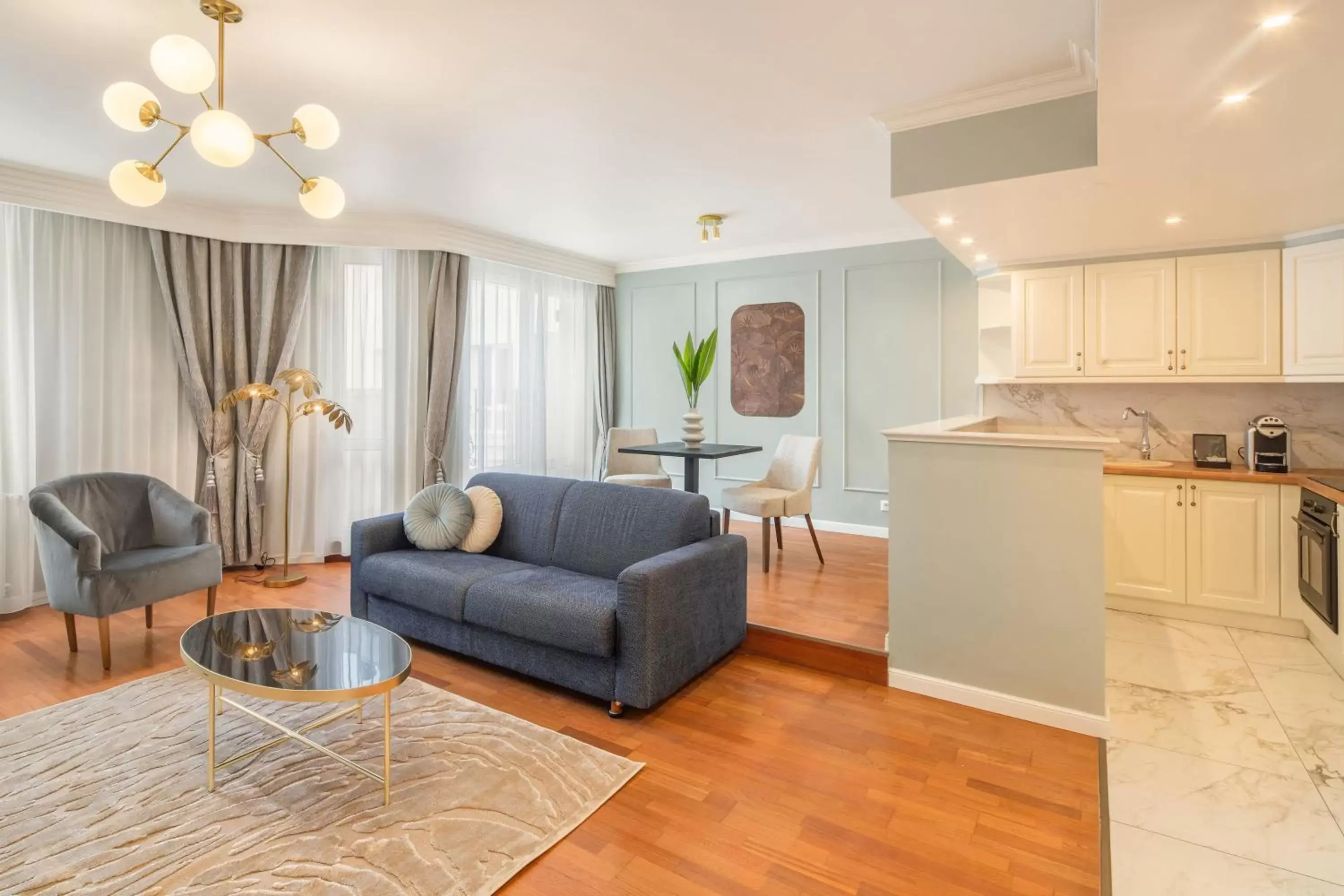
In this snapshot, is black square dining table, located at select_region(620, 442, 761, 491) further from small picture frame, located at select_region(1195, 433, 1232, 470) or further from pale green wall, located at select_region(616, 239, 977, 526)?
small picture frame, located at select_region(1195, 433, 1232, 470)

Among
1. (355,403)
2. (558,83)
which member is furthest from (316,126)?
(355,403)

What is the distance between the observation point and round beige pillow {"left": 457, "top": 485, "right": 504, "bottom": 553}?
3564mm

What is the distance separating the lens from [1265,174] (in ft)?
8.80

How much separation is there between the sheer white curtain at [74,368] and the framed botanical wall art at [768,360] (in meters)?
4.14

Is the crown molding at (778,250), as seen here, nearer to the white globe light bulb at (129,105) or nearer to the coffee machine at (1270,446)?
the coffee machine at (1270,446)

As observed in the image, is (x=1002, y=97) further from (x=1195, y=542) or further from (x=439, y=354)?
(x=439, y=354)

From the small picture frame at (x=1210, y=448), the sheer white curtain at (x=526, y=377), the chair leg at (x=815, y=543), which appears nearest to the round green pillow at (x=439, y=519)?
the sheer white curtain at (x=526, y=377)

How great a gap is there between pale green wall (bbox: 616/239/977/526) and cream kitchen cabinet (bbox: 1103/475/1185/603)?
4.34 feet

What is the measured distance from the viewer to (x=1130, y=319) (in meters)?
4.03

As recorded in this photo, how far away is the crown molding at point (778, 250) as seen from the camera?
516 cm

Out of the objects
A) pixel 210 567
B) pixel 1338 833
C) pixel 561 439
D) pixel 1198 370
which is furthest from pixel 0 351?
pixel 1198 370

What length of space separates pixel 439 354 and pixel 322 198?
107 inches

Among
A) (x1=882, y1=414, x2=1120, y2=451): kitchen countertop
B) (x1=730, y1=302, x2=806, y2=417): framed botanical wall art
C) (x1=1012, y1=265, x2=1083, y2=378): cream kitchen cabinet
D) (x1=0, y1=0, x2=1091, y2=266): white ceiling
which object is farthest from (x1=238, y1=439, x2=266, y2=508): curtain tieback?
(x1=1012, y1=265, x2=1083, y2=378): cream kitchen cabinet

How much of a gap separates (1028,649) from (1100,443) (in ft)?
2.76
